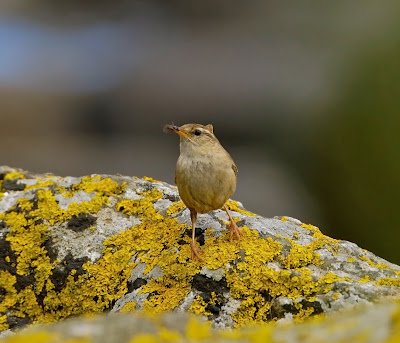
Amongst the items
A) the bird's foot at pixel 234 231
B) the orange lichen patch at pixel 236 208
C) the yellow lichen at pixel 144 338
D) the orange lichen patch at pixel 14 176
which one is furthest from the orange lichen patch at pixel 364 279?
the orange lichen patch at pixel 14 176

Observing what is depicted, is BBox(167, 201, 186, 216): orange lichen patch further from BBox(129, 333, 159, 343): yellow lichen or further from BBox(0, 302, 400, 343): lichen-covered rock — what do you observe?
BBox(129, 333, 159, 343): yellow lichen

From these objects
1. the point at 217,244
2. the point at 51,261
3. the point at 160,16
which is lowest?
the point at 51,261

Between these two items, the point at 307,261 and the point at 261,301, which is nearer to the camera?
the point at 261,301

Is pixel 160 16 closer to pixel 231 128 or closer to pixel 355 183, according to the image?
pixel 231 128

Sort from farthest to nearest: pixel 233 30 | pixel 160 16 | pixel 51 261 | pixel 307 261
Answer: pixel 160 16 < pixel 233 30 < pixel 51 261 < pixel 307 261

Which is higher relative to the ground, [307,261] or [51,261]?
[307,261]

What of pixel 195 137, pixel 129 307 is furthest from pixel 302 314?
pixel 195 137

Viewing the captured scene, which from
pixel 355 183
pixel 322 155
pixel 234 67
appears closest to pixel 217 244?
pixel 355 183

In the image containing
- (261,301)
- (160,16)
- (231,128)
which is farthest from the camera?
(160,16)
